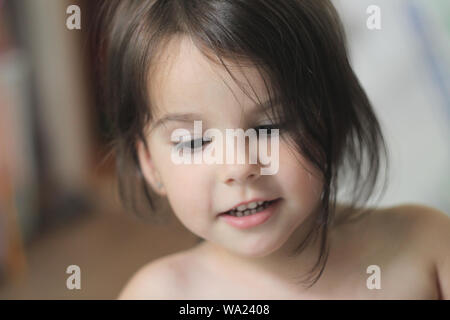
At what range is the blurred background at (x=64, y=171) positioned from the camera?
1.88 ft

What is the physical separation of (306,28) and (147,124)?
16 cm

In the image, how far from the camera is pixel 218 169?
0.47 m

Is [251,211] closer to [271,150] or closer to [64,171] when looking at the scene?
[271,150]

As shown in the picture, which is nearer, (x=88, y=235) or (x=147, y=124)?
(x=147, y=124)

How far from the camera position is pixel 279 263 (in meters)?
0.57

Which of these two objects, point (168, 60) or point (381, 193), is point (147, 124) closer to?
point (168, 60)

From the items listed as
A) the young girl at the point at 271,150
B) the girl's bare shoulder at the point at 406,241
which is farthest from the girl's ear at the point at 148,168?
the girl's bare shoulder at the point at 406,241

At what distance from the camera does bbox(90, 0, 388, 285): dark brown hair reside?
0.45m

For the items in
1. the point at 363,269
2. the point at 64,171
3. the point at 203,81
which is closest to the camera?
the point at 203,81

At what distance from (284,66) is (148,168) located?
18 cm

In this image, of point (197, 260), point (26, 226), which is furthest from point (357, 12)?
point (26, 226)

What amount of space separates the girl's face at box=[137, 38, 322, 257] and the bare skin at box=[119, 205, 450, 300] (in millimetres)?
73

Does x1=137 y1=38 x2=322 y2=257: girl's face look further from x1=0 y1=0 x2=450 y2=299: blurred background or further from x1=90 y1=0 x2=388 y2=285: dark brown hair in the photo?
x1=0 y1=0 x2=450 y2=299: blurred background

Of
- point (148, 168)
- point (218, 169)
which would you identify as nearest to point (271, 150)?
point (218, 169)
